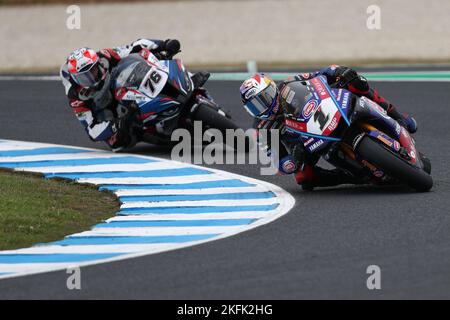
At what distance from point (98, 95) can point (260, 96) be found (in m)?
3.33

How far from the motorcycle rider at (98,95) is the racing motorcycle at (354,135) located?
10.3ft

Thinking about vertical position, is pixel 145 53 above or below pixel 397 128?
above

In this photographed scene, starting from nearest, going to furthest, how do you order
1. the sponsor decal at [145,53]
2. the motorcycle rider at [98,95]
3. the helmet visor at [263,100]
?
the helmet visor at [263,100] < the motorcycle rider at [98,95] < the sponsor decal at [145,53]

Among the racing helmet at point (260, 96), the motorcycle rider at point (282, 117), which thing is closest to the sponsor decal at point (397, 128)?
the motorcycle rider at point (282, 117)

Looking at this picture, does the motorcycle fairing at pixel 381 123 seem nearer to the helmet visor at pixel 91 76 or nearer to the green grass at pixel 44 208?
the green grass at pixel 44 208

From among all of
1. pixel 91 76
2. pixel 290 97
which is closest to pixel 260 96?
pixel 290 97

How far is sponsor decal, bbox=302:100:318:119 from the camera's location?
11.0 meters

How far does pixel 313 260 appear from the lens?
863 centimetres

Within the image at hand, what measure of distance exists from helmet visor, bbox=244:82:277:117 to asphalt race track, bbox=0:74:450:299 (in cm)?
89

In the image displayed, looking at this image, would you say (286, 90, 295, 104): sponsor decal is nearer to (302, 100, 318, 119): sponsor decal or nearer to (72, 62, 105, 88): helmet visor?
(302, 100, 318, 119): sponsor decal

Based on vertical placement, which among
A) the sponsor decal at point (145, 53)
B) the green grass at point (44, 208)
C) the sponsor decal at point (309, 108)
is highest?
the sponsor decal at point (145, 53)

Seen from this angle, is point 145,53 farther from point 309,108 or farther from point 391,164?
point 391,164

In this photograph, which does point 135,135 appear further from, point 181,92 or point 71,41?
point 71,41

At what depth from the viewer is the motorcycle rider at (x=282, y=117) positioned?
11.2 meters
